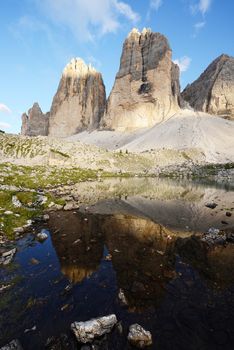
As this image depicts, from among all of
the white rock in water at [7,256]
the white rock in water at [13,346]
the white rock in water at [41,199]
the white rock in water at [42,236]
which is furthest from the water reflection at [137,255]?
the white rock in water at [41,199]

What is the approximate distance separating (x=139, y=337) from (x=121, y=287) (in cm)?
296

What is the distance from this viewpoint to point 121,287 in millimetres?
9672

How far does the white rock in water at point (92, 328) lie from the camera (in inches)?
266

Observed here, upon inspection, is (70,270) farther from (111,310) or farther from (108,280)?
(111,310)

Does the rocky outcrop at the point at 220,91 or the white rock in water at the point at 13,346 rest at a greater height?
the rocky outcrop at the point at 220,91

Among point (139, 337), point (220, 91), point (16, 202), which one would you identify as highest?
point (220, 91)

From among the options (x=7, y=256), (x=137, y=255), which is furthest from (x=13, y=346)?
(x=137, y=255)

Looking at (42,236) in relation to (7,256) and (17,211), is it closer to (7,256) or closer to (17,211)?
(7,256)

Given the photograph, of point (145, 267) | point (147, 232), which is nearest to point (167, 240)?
point (147, 232)

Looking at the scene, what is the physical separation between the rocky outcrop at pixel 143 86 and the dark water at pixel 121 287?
155272 millimetres

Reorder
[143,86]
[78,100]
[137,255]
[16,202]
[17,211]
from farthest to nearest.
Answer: [78,100] < [143,86] < [16,202] < [17,211] < [137,255]

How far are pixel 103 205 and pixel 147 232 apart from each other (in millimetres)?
10077

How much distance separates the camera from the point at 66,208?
22.6m

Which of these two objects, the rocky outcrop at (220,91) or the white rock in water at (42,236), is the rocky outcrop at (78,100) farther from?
the white rock in water at (42,236)
